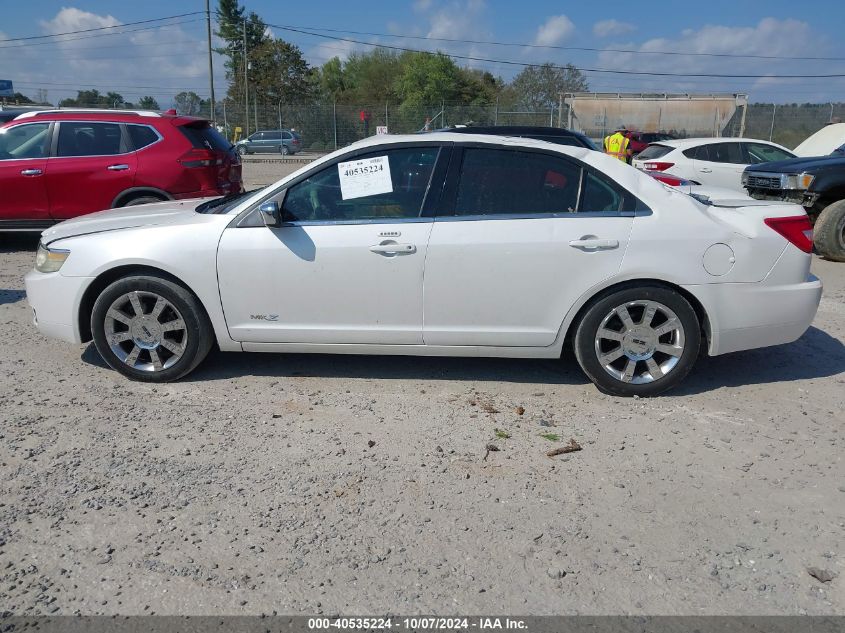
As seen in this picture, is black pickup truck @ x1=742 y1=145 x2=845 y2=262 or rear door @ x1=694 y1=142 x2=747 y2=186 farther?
rear door @ x1=694 y1=142 x2=747 y2=186

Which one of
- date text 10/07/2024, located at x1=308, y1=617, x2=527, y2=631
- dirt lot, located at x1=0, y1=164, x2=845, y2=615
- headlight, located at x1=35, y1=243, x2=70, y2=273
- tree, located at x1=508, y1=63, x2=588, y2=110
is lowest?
date text 10/07/2024, located at x1=308, y1=617, x2=527, y2=631

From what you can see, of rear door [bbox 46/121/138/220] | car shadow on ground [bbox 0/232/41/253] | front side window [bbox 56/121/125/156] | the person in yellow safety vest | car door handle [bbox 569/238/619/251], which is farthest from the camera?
the person in yellow safety vest

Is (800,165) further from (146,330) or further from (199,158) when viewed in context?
(146,330)

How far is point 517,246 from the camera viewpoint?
4359 millimetres

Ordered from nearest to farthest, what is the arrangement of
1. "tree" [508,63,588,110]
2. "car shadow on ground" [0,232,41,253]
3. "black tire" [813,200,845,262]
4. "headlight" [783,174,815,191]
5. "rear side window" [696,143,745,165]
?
"black tire" [813,200,845,262]
"headlight" [783,174,815,191]
"car shadow on ground" [0,232,41,253]
"rear side window" [696,143,745,165]
"tree" [508,63,588,110]

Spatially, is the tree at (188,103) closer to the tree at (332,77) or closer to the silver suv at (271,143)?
the silver suv at (271,143)

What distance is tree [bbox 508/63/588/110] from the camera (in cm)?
5872

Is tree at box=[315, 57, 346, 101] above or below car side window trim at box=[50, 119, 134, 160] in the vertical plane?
above

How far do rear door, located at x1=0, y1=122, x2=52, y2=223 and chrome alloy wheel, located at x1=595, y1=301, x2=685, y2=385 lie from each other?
7244 millimetres

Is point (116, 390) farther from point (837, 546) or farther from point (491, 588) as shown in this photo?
point (837, 546)

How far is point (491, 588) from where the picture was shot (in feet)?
9.12

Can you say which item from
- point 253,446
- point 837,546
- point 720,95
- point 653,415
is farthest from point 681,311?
point 720,95

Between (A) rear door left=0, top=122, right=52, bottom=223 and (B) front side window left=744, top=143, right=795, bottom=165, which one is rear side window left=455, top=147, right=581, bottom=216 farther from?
(B) front side window left=744, top=143, right=795, bottom=165

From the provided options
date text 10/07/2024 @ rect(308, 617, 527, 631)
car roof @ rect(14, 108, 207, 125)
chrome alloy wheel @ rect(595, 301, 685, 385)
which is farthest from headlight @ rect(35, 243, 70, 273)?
car roof @ rect(14, 108, 207, 125)
